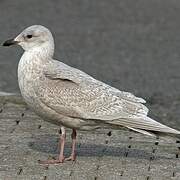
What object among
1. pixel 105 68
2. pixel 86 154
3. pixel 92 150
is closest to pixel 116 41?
pixel 105 68

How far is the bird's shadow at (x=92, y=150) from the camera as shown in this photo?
9.45 meters

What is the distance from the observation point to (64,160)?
29.8 feet

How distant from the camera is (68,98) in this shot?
9023mm

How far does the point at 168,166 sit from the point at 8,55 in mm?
9376

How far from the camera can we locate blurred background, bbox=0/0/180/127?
15.0 meters

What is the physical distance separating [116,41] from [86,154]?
36.2 ft

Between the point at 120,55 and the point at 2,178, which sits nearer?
the point at 2,178

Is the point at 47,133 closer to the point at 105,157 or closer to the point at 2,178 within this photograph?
the point at 105,157

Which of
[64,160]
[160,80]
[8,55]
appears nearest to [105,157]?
[64,160]

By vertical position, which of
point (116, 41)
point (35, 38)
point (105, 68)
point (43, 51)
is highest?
point (35, 38)

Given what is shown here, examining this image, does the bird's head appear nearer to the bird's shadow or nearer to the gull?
the gull

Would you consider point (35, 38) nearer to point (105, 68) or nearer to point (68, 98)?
point (68, 98)

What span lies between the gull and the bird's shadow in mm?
364

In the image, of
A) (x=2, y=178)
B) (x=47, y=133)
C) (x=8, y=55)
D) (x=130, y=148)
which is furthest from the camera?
(x=8, y=55)
